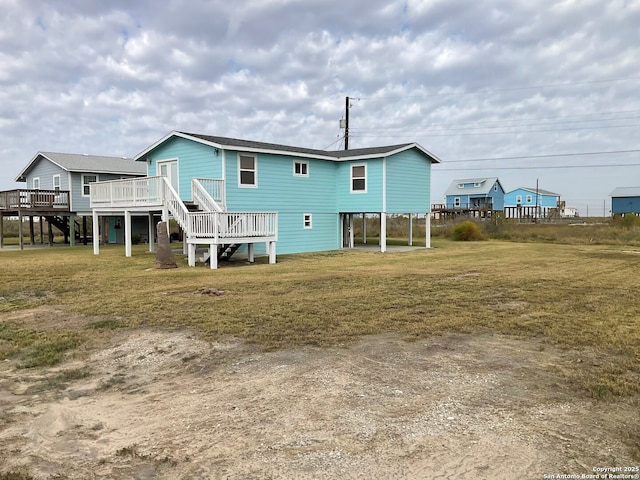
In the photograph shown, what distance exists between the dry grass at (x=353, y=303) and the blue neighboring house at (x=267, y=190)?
156 centimetres

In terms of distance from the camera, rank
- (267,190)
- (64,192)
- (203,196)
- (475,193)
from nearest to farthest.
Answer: (203,196) < (267,190) < (64,192) < (475,193)

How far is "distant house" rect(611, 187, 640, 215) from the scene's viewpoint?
6506 cm

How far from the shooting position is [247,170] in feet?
61.7

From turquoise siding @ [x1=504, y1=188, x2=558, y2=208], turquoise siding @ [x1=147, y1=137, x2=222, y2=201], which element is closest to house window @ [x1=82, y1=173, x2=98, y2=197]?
turquoise siding @ [x1=147, y1=137, x2=222, y2=201]

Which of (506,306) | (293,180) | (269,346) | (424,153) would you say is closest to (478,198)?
(424,153)

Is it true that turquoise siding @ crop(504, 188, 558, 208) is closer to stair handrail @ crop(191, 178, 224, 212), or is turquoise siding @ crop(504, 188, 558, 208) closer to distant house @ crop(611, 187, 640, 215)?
distant house @ crop(611, 187, 640, 215)

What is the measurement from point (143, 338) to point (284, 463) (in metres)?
3.85

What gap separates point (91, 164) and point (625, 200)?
65456mm

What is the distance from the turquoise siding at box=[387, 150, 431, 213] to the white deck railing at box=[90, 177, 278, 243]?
715 cm

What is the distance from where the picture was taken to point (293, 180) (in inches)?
813

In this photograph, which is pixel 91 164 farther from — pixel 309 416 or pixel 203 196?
pixel 309 416

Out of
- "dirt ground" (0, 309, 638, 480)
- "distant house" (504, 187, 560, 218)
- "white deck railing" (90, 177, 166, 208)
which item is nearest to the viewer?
"dirt ground" (0, 309, 638, 480)

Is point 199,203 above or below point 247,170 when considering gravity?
below

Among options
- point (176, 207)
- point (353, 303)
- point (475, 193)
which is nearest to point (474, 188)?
point (475, 193)
